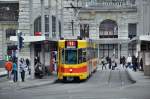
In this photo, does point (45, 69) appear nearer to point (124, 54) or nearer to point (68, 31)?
point (68, 31)

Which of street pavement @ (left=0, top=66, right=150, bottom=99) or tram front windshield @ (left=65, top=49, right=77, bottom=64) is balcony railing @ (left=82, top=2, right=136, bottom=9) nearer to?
tram front windshield @ (left=65, top=49, right=77, bottom=64)

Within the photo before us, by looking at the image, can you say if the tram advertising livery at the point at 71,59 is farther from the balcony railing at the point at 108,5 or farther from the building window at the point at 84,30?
the balcony railing at the point at 108,5

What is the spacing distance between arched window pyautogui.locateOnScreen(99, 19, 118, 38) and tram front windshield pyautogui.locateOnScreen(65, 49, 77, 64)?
53538 mm

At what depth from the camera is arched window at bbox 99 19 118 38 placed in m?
99.6

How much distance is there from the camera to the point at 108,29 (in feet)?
328

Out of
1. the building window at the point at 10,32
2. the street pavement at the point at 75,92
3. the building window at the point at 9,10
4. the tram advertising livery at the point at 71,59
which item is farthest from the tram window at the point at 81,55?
the building window at the point at 9,10

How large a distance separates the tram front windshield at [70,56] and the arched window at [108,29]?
53.5m

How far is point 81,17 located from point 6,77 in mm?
A: 49343

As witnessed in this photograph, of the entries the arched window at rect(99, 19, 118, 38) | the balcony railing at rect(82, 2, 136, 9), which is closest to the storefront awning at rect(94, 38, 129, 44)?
the arched window at rect(99, 19, 118, 38)

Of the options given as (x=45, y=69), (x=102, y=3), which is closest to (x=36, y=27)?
(x=102, y=3)

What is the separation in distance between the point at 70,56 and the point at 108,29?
54.3 meters

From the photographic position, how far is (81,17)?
3927 inches

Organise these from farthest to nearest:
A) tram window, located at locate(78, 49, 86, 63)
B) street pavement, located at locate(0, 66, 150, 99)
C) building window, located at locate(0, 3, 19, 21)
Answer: building window, located at locate(0, 3, 19, 21)
tram window, located at locate(78, 49, 86, 63)
street pavement, located at locate(0, 66, 150, 99)

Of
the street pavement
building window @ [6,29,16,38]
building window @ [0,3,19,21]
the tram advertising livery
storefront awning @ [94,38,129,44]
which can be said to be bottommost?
the street pavement
